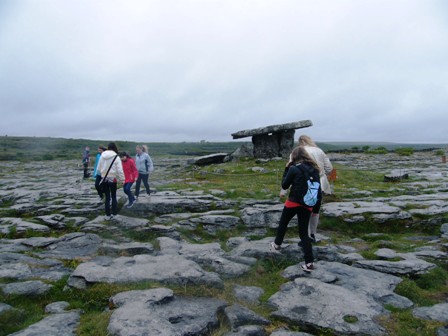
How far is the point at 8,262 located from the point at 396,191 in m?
15.1

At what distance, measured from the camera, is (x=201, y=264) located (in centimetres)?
851

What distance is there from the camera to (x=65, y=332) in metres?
5.53

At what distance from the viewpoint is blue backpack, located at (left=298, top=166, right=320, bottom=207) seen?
799cm

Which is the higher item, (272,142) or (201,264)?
(272,142)

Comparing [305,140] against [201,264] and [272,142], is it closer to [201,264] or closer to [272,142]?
[201,264]

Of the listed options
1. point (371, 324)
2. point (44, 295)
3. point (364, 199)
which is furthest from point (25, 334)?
point (364, 199)

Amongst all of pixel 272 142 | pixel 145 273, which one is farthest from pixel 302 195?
pixel 272 142

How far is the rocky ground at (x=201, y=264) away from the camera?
234 inches

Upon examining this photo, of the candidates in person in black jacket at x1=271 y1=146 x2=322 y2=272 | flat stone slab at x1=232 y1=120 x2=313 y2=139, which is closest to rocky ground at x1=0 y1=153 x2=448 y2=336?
person in black jacket at x1=271 y1=146 x2=322 y2=272

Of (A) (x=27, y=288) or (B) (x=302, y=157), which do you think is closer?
(A) (x=27, y=288)

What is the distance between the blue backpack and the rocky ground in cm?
160

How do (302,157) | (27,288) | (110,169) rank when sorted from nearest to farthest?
(27,288), (302,157), (110,169)

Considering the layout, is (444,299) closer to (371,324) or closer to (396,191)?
(371,324)

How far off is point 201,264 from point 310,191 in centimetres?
310
